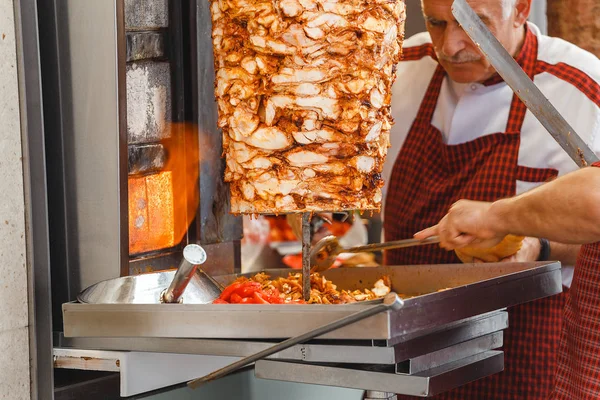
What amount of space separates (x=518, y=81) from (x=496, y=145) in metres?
0.69

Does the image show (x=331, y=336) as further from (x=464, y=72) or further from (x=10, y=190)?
(x=464, y=72)

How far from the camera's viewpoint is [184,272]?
1718 mm

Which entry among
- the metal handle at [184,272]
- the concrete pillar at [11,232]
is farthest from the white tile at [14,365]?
the metal handle at [184,272]

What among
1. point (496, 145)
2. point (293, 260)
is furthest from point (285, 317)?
point (293, 260)

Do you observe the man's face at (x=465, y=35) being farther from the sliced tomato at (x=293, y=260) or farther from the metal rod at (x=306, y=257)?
the sliced tomato at (x=293, y=260)

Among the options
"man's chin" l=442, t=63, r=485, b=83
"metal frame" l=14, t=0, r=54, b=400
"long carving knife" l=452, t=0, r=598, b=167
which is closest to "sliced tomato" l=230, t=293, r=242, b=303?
"metal frame" l=14, t=0, r=54, b=400

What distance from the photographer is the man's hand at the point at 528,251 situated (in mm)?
2328

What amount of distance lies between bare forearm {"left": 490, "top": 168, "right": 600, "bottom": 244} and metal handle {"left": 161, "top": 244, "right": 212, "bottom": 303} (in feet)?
2.13

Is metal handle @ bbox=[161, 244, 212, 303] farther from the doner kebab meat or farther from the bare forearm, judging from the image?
the bare forearm

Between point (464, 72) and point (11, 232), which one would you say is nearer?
point (11, 232)

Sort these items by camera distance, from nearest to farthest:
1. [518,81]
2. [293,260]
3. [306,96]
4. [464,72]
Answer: [306,96], [518,81], [464,72], [293,260]

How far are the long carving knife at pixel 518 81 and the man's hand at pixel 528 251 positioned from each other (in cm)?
37

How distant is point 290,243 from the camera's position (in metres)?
5.07

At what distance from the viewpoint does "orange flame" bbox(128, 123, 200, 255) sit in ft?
6.64
